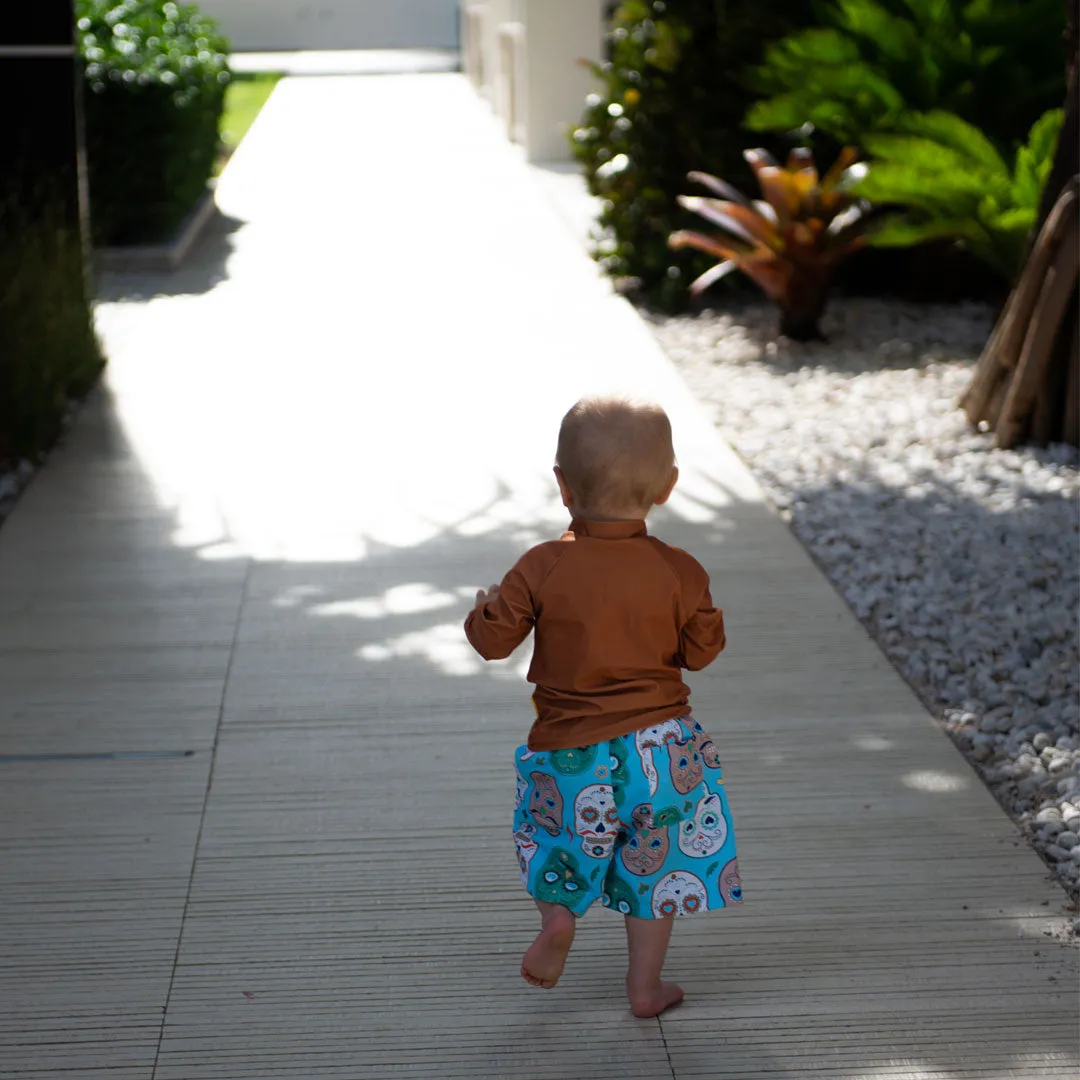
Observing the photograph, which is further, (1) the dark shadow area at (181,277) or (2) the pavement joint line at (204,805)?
(1) the dark shadow area at (181,277)

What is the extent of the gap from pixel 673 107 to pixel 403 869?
7.32 meters

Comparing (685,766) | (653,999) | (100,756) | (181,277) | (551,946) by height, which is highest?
(685,766)

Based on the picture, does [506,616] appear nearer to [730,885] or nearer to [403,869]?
[730,885]

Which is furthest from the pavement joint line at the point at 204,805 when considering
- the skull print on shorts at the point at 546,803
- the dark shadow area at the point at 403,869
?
the skull print on shorts at the point at 546,803

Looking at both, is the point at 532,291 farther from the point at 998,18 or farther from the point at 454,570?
the point at 454,570

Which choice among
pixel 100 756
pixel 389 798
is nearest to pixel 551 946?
pixel 389 798

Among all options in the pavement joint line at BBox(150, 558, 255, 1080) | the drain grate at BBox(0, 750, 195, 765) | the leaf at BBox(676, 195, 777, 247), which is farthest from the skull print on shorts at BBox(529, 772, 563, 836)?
the leaf at BBox(676, 195, 777, 247)

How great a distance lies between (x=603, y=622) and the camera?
2.64 m

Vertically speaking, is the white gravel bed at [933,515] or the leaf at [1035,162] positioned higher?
the leaf at [1035,162]

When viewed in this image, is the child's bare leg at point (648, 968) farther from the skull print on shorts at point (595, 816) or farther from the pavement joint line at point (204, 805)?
the pavement joint line at point (204, 805)

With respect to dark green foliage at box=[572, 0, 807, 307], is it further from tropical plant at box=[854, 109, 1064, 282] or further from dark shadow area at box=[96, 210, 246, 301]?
dark shadow area at box=[96, 210, 246, 301]

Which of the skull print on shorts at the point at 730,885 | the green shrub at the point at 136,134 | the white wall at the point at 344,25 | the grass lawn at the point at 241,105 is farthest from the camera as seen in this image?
the white wall at the point at 344,25

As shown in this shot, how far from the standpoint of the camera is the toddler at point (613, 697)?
2.61 meters

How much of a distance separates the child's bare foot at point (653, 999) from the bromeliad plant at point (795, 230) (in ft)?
20.0
